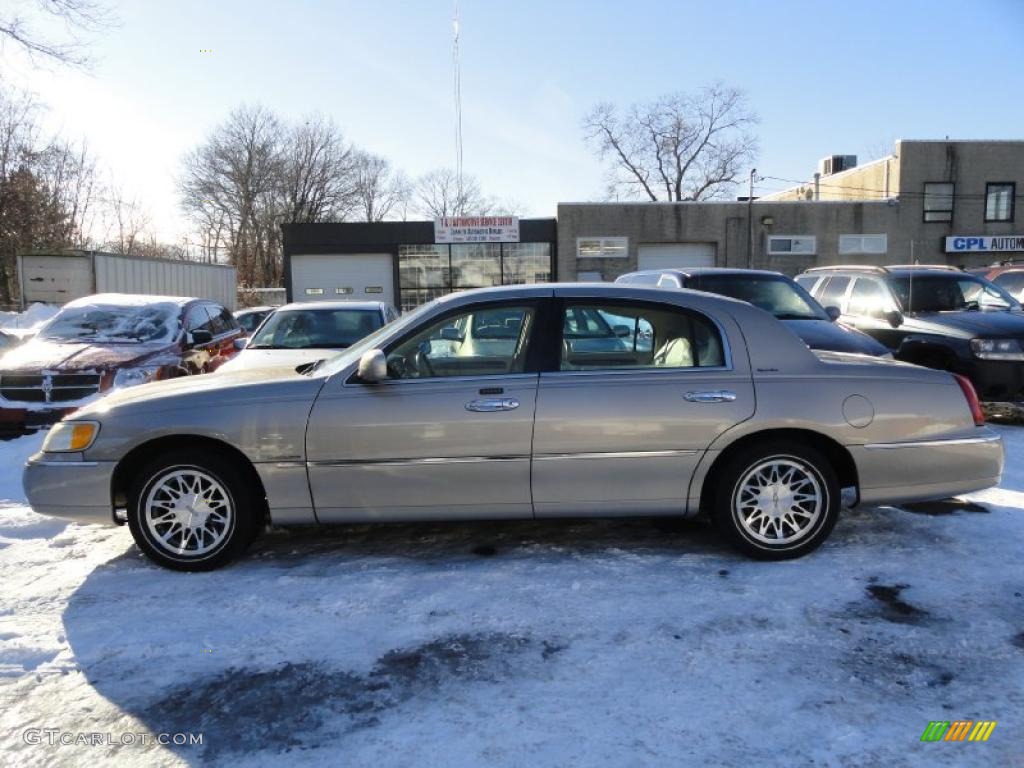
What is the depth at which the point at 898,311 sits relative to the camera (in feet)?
29.4

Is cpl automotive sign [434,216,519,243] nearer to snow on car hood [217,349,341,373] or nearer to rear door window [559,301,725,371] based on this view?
snow on car hood [217,349,341,373]

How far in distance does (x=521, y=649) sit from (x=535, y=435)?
1.18 meters

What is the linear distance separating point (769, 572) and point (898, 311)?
6162 mm

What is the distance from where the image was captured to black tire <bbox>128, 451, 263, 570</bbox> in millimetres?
4113

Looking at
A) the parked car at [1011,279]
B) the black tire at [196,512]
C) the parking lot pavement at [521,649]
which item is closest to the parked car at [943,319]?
the parking lot pavement at [521,649]

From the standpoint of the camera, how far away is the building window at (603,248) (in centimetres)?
3042

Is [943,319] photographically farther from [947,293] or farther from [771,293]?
[771,293]

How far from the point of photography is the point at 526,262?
102 ft

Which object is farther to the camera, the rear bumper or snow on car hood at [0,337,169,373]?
snow on car hood at [0,337,169,373]

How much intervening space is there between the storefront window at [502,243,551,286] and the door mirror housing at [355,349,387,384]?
27169 mm

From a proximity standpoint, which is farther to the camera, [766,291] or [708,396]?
[766,291]

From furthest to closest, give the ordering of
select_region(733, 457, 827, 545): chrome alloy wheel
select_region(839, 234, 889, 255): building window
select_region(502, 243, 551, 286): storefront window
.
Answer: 1. select_region(502, 243, 551, 286): storefront window
2. select_region(839, 234, 889, 255): building window
3. select_region(733, 457, 827, 545): chrome alloy wheel

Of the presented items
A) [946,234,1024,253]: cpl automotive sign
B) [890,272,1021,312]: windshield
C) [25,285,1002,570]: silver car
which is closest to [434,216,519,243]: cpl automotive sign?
[946,234,1024,253]: cpl automotive sign
